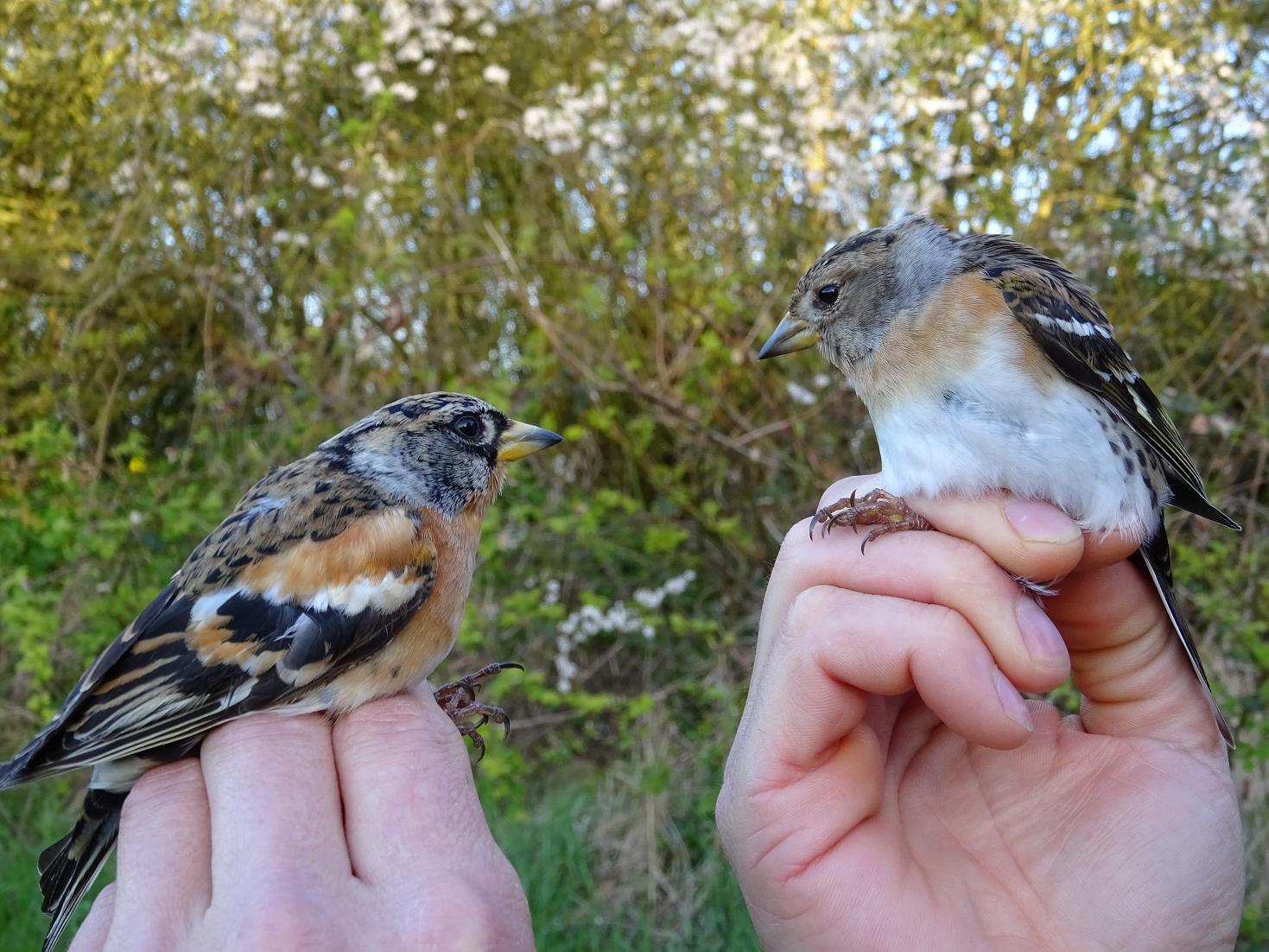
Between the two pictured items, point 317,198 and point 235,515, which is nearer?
point 235,515

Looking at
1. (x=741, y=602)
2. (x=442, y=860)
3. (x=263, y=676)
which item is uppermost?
(x=442, y=860)

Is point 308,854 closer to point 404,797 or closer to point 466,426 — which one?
point 404,797

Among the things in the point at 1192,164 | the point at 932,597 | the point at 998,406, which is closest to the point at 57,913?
the point at 932,597

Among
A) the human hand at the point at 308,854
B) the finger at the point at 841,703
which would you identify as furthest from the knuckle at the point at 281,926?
the finger at the point at 841,703

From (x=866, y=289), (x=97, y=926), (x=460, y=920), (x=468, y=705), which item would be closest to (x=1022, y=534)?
(x=866, y=289)

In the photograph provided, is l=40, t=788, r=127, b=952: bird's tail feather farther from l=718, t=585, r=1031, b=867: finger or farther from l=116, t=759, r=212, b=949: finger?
l=718, t=585, r=1031, b=867: finger

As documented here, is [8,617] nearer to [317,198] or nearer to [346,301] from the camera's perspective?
[346,301]
